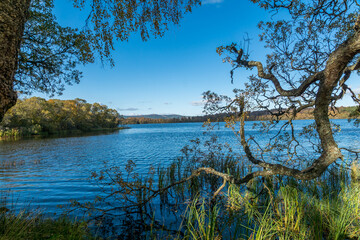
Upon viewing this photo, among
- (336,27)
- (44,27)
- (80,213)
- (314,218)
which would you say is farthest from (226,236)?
(44,27)

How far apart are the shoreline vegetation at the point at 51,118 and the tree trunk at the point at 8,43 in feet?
144

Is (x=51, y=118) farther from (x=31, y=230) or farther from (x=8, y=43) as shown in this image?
(x=8, y=43)

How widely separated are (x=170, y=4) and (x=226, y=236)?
5.83m

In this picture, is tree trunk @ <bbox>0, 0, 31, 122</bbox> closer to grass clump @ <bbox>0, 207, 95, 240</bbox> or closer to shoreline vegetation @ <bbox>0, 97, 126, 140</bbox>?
grass clump @ <bbox>0, 207, 95, 240</bbox>

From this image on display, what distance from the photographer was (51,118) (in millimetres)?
53031

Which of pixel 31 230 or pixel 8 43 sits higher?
pixel 8 43

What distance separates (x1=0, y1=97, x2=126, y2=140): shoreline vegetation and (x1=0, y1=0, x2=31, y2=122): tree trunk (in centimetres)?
4403

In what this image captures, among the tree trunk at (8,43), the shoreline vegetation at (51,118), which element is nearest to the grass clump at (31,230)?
the tree trunk at (8,43)

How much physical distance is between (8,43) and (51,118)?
60887mm

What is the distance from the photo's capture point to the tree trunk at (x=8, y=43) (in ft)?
8.12

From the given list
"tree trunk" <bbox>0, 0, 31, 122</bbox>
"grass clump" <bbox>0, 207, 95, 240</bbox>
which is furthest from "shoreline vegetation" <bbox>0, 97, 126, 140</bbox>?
"tree trunk" <bbox>0, 0, 31, 122</bbox>

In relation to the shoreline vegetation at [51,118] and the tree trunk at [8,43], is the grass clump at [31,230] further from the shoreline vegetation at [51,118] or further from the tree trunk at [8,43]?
the shoreline vegetation at [51,118]

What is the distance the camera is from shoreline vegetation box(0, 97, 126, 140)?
42800 millimetres

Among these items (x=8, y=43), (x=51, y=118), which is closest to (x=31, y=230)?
(x=8, y=43)
